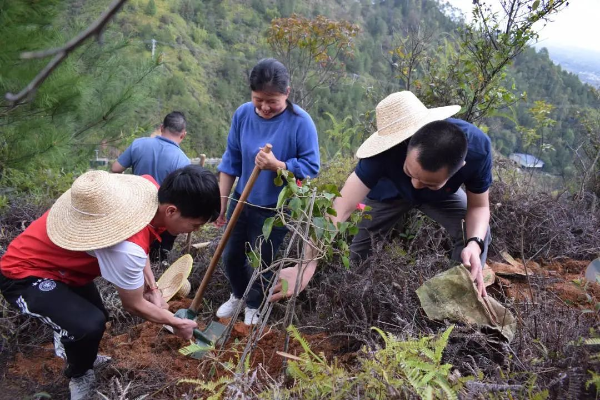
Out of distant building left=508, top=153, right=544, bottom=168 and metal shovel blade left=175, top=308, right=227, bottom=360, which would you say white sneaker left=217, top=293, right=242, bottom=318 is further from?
distant building left=508, top=153, right=544, bottom=168

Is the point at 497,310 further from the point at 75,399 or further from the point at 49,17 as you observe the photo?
the point at 49,17

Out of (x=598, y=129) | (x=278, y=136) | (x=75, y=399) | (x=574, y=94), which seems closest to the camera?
(x=75, y=399)

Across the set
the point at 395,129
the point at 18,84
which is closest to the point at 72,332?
the point at 395,129

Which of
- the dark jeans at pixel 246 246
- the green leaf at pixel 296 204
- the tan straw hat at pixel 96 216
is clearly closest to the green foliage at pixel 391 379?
the green leaf at pixel 296 204

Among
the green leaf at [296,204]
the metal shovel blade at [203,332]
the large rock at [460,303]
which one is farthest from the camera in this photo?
the metal shovel blade at [203,332]

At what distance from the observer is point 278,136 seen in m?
2.65

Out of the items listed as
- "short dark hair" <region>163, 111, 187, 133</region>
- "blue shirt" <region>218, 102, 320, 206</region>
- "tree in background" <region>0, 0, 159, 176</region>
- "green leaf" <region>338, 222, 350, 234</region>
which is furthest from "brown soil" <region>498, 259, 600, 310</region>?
"tree in background" <region>0, 0, 159, 176</region>

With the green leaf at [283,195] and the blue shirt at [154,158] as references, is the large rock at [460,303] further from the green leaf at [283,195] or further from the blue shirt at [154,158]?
the blue shirt at [154,158]

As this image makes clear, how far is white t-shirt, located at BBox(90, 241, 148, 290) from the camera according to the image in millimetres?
1826

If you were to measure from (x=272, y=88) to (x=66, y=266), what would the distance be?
133cm

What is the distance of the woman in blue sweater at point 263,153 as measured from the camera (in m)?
2.50

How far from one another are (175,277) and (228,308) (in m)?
0.39

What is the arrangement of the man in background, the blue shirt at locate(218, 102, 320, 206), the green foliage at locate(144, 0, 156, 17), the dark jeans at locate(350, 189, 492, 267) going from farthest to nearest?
the green foliage at locate(144, 0, 156, 17) < the man in background < the dark jeans at locate(350, 189, 492, 267) < the blue shirt at locate(218, 102, 320, 206)

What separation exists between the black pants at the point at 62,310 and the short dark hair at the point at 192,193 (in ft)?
1.89
